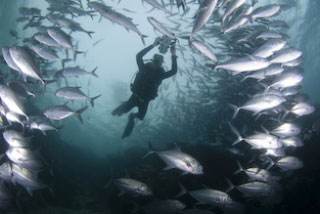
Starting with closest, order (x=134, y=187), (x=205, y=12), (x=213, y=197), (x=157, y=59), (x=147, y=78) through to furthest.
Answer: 1. (x=205, y=12)
2. (x=213, y=197)
3. (x=134, y=187)
4. (x=157, y=59)
5. (x=147, y=78)

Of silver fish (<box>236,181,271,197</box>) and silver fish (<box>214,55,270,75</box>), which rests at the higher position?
silver fish (<box>214,55,270,75</box>)

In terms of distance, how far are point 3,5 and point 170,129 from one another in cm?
1874

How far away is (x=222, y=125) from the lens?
31.0 feet

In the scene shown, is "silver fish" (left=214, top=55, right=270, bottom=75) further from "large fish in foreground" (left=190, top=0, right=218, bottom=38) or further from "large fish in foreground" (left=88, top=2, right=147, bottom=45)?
"large fish in foreground" (left=88, top=2, right=147, bottom=45)

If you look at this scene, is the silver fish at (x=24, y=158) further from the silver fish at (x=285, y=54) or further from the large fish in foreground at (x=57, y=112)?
the silver fish at (x=285, y=54)

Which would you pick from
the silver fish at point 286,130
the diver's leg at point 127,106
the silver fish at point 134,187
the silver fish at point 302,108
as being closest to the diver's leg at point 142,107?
the diver's leg at point 127,106

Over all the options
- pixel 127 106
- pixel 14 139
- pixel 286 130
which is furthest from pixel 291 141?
pixel 14 139

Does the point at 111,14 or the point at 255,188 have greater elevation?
the point at 111,14

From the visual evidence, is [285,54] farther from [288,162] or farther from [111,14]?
[111,14]

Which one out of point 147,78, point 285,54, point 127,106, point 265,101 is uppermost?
point 285,54

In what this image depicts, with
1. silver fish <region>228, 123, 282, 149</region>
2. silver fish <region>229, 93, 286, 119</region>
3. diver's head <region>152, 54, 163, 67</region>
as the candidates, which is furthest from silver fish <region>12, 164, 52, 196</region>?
silver fish <region>229, 93, 286, 119</region>

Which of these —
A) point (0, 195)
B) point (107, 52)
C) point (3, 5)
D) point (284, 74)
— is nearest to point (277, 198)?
point (284, 74)

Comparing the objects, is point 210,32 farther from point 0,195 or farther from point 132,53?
point 132,53

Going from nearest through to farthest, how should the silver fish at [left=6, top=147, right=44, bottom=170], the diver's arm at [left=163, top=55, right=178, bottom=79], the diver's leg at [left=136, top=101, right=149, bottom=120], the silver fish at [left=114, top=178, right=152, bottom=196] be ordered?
the silver fish at [left=6, top=147, right=44, bottom=170] < the silver fish at [left=114, top=178, right=152, bottom=196] < the diver's arm at [left=163, top=55, right=178, bottom=79] < the diver's leg at [left=136, top=101, right=149, bottom=120]
